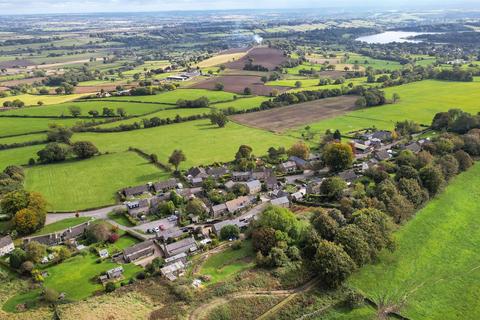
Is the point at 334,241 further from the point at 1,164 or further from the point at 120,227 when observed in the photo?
the point at 1,164

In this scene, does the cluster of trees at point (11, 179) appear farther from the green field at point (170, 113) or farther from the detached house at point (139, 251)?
the green field at point (170, 113)

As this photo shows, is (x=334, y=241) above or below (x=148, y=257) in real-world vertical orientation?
above

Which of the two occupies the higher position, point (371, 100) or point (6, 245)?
point (371, 100)

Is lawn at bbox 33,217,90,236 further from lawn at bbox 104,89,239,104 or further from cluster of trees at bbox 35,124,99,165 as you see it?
lawn at bbox 104,89,239,104

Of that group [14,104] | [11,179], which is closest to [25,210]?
[11,179]

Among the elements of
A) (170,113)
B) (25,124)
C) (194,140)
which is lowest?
(194,140)

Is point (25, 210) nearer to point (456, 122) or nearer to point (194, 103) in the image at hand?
point (194, 103)

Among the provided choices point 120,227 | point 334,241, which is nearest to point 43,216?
point 120,227
